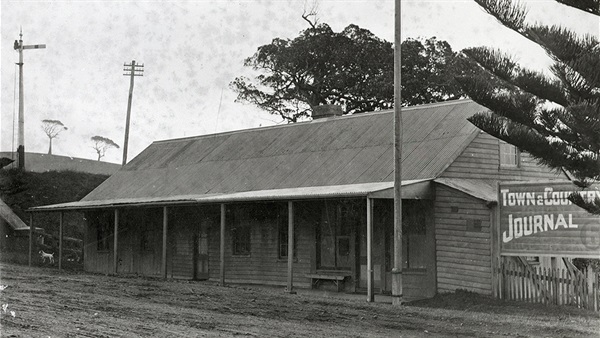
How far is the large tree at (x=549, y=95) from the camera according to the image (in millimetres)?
10961

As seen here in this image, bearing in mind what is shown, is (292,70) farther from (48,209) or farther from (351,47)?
(48,209)

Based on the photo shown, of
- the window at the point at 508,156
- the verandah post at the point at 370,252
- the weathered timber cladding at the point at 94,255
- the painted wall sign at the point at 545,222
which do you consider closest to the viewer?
the painted wall sign at the point at 545,222

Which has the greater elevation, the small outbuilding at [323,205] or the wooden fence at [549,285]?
the small outbuilding at [323,205]

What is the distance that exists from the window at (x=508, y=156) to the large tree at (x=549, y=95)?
774cm

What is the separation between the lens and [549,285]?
16438 millimetres

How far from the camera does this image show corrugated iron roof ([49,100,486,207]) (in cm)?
2095

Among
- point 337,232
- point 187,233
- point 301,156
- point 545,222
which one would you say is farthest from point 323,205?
point 545,222

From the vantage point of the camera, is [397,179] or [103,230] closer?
[397,179]

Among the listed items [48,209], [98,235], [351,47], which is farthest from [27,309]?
[351,47]

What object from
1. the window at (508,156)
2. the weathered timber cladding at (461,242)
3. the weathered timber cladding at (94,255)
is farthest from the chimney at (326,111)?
the weathered timber cladding at (94,255)

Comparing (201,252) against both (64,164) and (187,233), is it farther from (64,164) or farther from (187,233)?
(64,164)

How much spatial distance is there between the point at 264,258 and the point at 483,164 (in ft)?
24.3

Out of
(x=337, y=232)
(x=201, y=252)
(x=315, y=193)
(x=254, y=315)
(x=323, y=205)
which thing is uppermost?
(x=315, y=193)

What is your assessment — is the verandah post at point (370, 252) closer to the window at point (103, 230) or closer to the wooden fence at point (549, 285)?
the wooden fence at point (549, 285)
